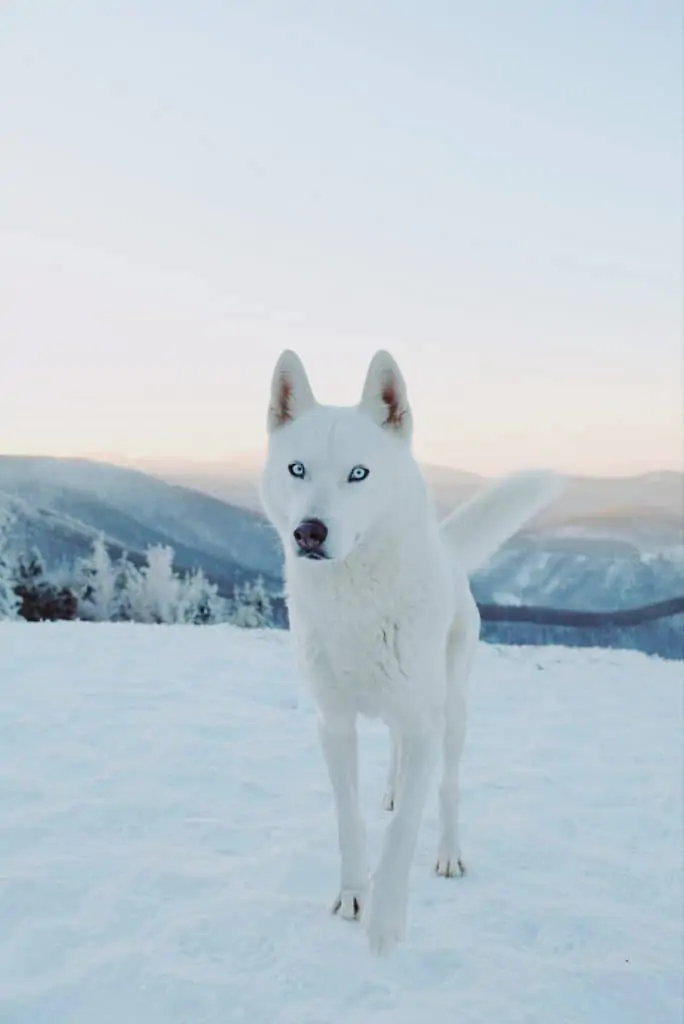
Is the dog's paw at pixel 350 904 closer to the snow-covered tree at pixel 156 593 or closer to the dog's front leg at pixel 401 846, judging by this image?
the dog's front leg at pixel 401 846

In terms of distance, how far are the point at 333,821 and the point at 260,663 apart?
453 cm

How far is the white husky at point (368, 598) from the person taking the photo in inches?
116

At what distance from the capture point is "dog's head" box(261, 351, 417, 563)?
8.96ft

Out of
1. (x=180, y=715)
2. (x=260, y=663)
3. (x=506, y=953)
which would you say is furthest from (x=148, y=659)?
(x=506, y=953)

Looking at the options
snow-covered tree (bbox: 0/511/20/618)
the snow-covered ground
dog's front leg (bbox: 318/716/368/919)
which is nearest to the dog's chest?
dog's front leg (bbox: 318/716/368/919)

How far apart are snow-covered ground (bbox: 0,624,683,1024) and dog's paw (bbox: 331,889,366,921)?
65 mm

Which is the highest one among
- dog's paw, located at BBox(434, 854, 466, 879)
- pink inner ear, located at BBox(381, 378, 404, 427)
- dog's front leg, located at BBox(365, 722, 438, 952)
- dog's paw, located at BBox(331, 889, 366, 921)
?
pink inner ear, located at BBox(381, 378, 404, 427)

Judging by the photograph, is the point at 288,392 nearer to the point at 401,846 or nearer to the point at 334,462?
the point at 334,462

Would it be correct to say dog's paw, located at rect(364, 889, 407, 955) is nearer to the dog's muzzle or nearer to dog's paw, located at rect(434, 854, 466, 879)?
dog's paw, located at rect(434, 854, 466, 879)

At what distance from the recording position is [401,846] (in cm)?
315

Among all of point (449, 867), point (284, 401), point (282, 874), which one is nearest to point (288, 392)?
point (284, 401)

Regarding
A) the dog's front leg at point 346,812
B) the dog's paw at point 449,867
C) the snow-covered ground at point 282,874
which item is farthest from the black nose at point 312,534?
the dog's paw at point 449,867

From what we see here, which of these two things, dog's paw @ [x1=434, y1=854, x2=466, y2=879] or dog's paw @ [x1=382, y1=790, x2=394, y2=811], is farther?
dog's paw @ [x1=382, y1=790, x2=394, y2=811]

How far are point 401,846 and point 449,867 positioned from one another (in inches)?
36.7
